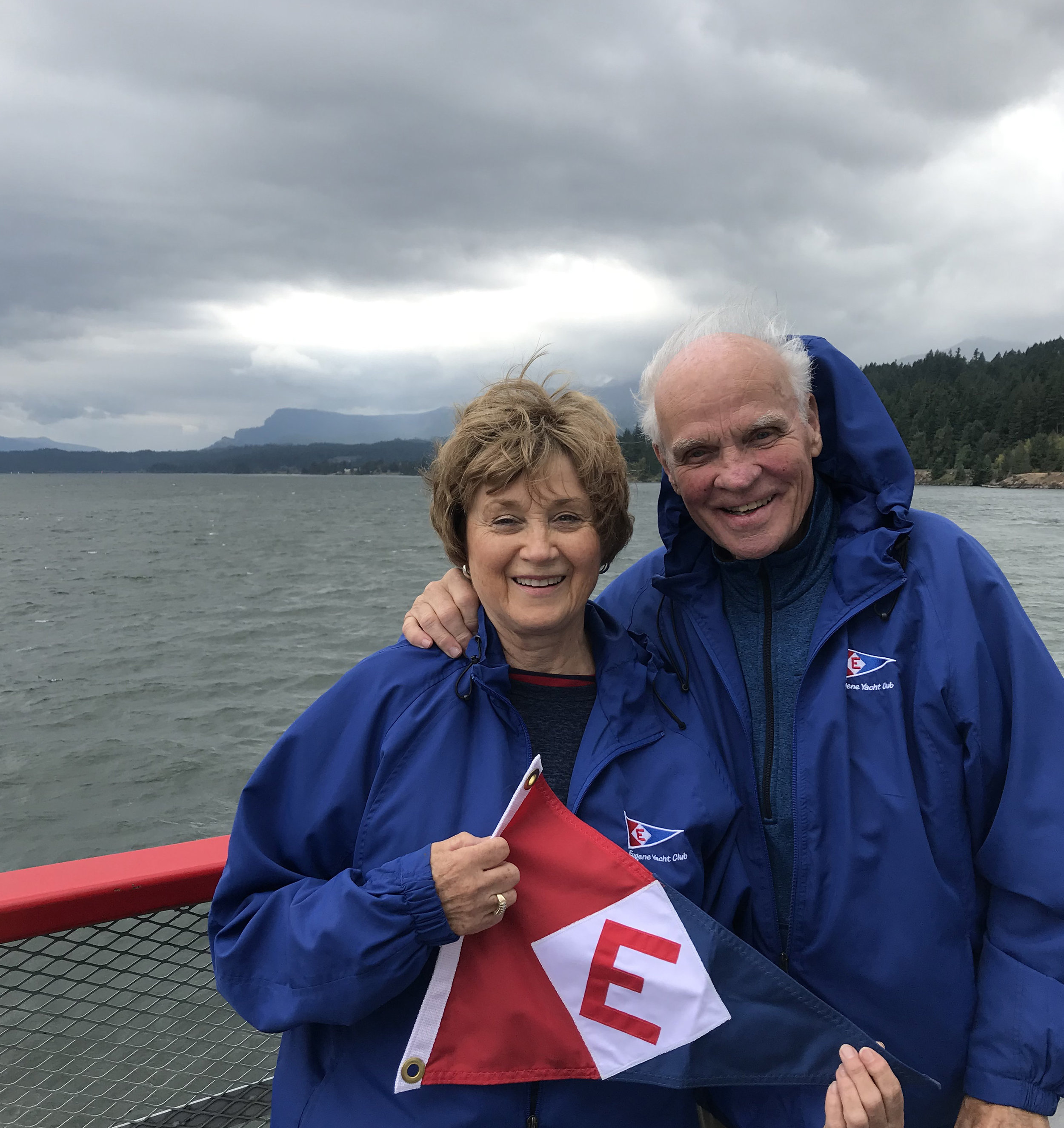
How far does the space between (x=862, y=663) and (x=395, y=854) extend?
54.8 inches

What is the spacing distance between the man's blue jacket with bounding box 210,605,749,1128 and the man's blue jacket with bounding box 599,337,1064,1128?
8.8 inches

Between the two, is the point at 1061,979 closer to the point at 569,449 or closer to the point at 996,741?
the point at 996,741

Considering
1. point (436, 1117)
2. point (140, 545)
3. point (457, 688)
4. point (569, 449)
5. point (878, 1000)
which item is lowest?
point (140, 545)

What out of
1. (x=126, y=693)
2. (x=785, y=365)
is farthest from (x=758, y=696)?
(x=126, y=693)

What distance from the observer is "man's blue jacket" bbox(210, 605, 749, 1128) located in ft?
6.47

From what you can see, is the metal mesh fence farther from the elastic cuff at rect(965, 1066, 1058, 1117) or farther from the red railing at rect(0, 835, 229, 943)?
the elastic cuff at rect(965, 1066, 1058, 1117)

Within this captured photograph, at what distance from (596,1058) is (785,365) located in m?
2.06

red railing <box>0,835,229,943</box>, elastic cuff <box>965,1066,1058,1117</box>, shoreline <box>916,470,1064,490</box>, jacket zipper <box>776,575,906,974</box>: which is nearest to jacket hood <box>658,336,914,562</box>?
jacket zipper <box>776,575,906,974</box>

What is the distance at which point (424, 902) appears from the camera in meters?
1.94

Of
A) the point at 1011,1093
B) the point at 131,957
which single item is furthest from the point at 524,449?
the point at 1011,1093

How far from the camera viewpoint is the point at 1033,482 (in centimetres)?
10531

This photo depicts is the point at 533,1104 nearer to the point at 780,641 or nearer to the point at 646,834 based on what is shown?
the point at 646,834

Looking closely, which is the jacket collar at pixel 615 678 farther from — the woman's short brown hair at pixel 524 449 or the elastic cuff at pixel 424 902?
the elastic cuff at pixel 424 902

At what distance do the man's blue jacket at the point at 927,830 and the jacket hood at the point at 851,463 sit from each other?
0.08 m
